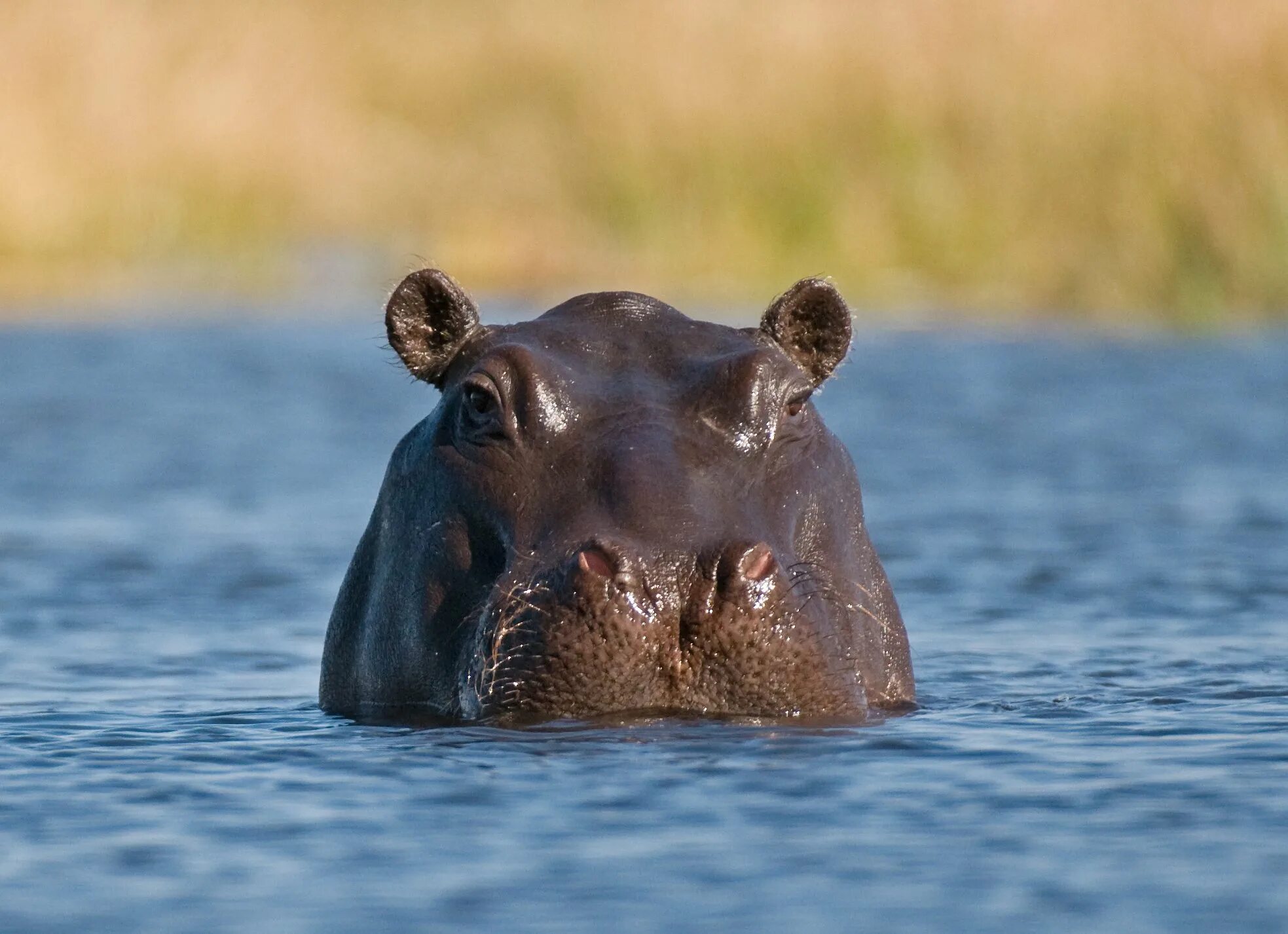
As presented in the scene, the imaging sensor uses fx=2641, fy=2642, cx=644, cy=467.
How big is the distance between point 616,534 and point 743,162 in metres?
16.6

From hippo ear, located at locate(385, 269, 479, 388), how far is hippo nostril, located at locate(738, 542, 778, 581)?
1532mm

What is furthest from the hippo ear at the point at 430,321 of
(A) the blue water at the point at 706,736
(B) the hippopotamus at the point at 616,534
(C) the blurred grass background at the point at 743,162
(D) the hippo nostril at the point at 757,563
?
(C) the blurred grass background at the point at 743,162

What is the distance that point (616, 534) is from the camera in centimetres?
650

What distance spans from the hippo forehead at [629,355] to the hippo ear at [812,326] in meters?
0.09

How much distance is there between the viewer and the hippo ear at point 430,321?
7523 mm

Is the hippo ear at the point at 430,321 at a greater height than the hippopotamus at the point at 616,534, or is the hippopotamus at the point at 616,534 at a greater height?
the hippo ear at the point at 430,321

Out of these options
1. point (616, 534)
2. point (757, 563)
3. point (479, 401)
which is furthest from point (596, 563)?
point (479, 401)

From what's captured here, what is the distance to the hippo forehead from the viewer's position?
706cm

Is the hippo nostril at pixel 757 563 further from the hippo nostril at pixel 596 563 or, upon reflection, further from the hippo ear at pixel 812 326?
the hippo ear at pixel 812 326

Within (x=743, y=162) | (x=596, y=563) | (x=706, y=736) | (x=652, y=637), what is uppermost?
(x=743, y=162)

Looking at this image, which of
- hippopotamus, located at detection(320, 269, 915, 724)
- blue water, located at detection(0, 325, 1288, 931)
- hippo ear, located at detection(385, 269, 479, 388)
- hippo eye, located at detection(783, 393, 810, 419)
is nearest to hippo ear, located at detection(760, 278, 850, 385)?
hippopotamus, located at detection(320, 269, 915, 724)

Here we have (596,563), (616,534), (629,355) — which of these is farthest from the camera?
(629,355)

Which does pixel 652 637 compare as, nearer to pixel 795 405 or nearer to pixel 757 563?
pixel 757 563

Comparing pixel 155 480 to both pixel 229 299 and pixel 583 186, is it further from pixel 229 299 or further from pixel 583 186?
pixel 583 186
